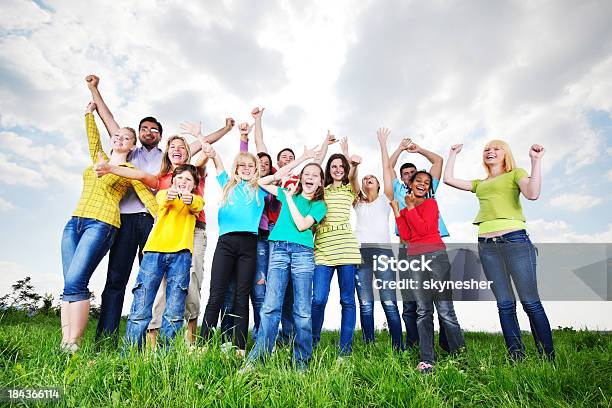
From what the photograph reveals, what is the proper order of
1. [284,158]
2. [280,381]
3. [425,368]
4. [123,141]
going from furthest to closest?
1. [284,158]
2. [123,141]
3. [425,368]
4. [280,381]

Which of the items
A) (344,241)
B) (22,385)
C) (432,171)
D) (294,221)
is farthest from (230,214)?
(432,171)

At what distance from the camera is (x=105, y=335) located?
500cm

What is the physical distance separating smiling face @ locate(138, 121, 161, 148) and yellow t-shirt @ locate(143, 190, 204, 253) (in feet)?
4.02

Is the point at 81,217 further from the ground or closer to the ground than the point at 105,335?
further from the ground

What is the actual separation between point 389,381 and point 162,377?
5.85 ft

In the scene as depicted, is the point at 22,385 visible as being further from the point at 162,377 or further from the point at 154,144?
the point at 154,144

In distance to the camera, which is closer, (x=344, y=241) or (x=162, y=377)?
(x=162, y=377)

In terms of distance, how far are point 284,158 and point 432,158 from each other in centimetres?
209

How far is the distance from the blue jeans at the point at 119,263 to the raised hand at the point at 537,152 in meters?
4.42

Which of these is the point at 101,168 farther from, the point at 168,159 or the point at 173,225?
the point at 173,225

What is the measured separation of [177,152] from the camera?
5160 millimetres

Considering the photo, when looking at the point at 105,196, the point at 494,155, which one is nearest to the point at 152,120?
the point at 105,196

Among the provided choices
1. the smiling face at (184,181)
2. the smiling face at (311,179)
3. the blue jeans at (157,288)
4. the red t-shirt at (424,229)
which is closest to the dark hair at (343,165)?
the smiling face at (311,179)

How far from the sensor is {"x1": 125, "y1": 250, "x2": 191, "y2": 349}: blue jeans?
4.25m
